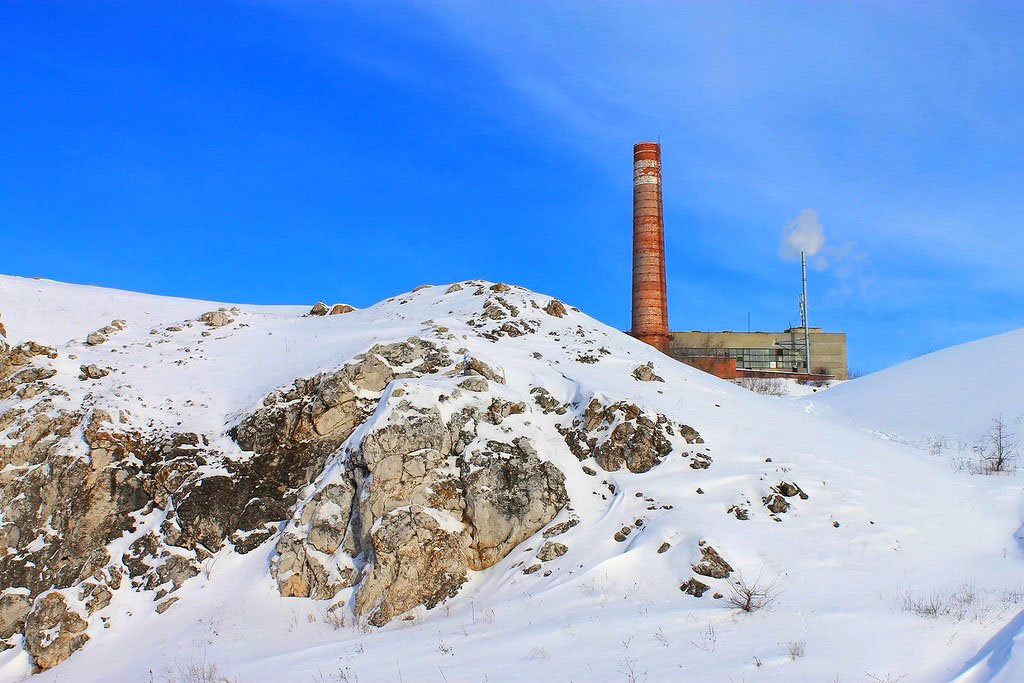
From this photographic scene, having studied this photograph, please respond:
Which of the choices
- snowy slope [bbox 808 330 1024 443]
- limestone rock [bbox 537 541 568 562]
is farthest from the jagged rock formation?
snowy slope [bbox 808 330 1024 443]

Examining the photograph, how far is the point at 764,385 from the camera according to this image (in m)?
44.1

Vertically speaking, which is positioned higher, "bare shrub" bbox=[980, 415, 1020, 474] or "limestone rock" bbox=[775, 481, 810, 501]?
"bare shrub" bbox=[980, 415, 1020, 474]

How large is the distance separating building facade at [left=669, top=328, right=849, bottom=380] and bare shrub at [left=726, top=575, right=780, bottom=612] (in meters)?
55.2

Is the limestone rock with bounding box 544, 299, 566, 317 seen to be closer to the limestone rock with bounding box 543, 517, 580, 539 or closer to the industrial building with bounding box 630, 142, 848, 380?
the limestone rock with bounding box 543, 517, 580, 539

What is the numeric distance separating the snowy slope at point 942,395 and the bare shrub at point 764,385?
8.31 m

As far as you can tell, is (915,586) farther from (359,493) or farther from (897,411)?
(897,411)

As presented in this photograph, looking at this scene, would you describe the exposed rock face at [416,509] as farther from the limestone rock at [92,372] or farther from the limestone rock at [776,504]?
the limestone rock at [92,372]

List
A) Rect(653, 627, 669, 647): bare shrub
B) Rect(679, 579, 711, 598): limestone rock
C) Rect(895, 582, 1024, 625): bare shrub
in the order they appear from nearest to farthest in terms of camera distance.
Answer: Rect(653, 627, 669, 647): bare shrub
Rect(895, 582, 1024, 625): bare shrub
Rect(679, 579, 711, 598): limestone rock

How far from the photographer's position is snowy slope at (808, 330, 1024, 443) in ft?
79.3

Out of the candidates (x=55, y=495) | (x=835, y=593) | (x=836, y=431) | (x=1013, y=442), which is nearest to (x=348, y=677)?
(x=835, y=593)

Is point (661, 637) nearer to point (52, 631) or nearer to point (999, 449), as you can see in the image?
point (52, 631)

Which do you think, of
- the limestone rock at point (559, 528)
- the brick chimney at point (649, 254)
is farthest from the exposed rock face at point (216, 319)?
the brick chimney at point (649, 254)

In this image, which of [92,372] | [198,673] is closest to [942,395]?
[198,673]

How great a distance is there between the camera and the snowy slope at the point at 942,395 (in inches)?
952
